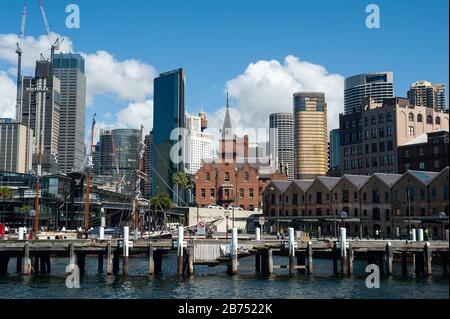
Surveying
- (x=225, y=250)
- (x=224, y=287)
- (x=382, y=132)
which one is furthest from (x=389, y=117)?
(x=224, y=287)

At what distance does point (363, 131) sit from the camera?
547 ft

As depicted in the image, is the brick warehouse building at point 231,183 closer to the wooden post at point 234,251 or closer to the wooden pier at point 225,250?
the wooden pier at point 225,250

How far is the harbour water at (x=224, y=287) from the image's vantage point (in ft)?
173

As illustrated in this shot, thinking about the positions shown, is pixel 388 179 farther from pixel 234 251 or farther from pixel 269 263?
pixel 234 251

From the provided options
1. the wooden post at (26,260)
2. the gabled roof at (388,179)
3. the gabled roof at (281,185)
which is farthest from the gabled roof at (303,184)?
the wooden post at (26,260)

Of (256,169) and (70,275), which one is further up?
(256,169)

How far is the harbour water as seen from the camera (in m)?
52.6

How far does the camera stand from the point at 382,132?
522 feet

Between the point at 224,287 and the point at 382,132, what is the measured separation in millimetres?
111925

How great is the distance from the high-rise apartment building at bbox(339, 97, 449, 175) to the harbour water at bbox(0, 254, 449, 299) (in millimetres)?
90221

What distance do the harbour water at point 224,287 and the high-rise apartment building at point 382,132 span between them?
9022cm
